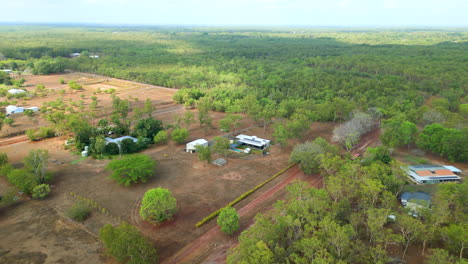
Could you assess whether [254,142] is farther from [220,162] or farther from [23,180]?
[23,180]

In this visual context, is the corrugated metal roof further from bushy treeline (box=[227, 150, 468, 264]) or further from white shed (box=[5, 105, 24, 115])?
white shed (box=[5, 105, 24, 115])

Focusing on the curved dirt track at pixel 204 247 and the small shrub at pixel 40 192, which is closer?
the curved dirt track at pixel 204 247

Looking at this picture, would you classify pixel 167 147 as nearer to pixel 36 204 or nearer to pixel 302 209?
pixel 36 204

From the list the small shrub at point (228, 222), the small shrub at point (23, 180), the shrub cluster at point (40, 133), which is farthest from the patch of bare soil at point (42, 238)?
the shrub cluster at point (40, 133)

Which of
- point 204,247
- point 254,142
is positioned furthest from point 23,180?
point 254,142

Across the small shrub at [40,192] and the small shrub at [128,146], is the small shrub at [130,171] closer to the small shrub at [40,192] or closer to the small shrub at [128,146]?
the small shrub at [40,192]

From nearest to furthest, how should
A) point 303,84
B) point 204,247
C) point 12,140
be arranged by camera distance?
point 204,247
point 12,140
point 303,84

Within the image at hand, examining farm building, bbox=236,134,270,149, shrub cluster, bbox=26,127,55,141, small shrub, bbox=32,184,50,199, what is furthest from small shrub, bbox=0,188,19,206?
farm building, bbox=236,134,270,149
